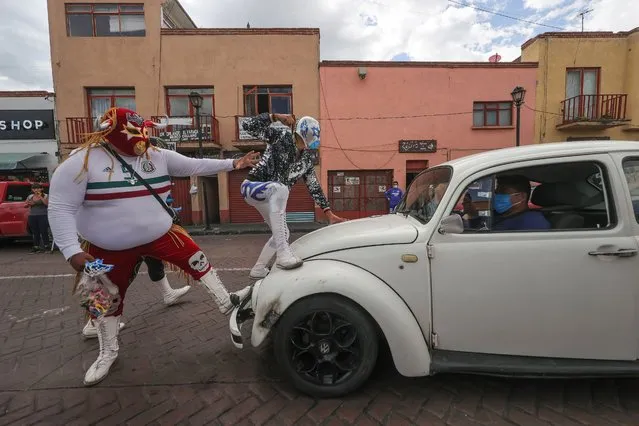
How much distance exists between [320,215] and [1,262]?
11.1 m

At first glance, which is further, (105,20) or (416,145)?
(416,145)

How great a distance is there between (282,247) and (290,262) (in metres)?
0.23

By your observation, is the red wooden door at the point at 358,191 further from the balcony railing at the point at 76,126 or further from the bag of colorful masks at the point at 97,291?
the bag of colorful masks at the point at 97,291

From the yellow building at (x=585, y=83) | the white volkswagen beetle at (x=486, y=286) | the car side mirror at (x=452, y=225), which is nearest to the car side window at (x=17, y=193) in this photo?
the white volkswagen beetle at (x=486, y=286)

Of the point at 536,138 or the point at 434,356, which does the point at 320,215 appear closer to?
the point at 536,138

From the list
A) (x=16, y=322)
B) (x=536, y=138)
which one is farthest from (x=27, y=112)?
(x=536, y=138)

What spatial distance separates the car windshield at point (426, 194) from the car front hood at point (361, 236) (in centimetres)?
14

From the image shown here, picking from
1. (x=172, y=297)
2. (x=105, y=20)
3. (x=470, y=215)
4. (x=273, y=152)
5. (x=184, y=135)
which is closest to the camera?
(x=470, y=215)

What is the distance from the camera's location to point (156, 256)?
3.04m

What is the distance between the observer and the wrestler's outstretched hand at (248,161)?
3203 millimetres

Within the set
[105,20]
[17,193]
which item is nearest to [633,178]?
[17,193]

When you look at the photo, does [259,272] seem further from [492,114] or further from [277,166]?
[492,114]

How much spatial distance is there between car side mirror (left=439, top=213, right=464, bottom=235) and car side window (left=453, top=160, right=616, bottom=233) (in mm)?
123

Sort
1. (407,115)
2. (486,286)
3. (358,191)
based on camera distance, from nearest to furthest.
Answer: (486,286), (407,115), (358,191)
